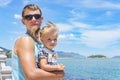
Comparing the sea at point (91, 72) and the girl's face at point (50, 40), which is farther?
the sea at point (91, 72)

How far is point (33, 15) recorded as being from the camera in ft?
10.0

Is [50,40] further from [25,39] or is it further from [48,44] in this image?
[25,39]

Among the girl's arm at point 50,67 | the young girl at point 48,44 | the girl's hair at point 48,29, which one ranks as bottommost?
the girl's arm at point 50,67

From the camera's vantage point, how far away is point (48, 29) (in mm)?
3102

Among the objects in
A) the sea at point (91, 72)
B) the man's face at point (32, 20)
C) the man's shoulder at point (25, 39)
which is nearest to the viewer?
the man's shoulder at point (25, 39)

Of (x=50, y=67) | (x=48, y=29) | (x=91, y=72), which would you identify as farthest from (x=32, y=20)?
(x=91, y=72)

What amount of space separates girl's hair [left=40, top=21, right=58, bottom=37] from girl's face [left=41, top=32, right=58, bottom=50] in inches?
0.9

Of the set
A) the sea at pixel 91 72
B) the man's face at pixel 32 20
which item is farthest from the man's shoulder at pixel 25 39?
the sea at pixel 91 72

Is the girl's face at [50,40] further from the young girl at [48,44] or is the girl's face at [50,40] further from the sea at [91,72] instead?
the sea at [91,72]

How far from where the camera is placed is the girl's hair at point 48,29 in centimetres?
309

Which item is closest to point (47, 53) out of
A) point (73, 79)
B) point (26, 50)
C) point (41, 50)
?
point (41, 50)

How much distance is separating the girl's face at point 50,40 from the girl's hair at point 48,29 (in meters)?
0.02

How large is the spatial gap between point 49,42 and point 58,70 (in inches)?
10.4

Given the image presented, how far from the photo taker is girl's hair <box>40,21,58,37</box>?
3.09 m
